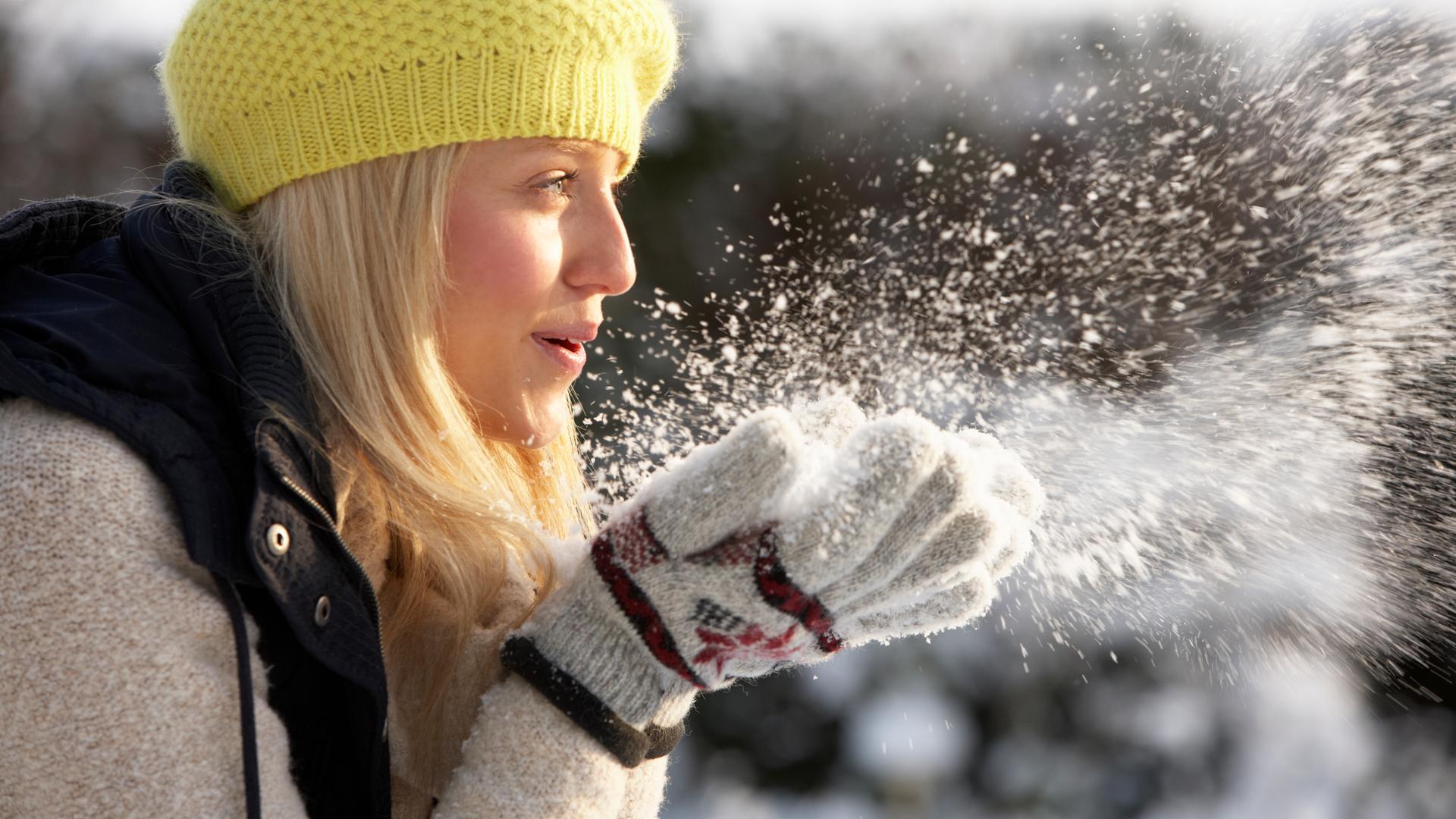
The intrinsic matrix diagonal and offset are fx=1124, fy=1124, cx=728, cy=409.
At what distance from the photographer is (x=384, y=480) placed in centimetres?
139

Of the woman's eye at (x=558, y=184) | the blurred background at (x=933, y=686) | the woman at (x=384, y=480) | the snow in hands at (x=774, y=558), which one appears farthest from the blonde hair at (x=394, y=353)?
the blurred background at (x=933, y=686)

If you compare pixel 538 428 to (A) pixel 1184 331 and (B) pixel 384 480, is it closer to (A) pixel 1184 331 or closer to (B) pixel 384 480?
(B) pixel 384 480

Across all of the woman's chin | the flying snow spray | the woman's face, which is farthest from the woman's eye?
the flying snow spray

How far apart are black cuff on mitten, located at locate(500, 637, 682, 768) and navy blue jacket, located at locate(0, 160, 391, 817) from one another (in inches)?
6.7

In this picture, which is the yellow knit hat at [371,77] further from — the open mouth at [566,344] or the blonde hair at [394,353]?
the open mouth at [566,344]

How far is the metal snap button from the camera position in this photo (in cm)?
106

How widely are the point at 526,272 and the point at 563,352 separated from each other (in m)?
0.13

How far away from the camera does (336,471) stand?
1.25 m

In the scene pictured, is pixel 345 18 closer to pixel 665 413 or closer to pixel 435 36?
pixel 435 36

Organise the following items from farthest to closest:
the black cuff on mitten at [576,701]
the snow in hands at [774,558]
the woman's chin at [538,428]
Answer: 1. the woman's chin at [538,428]
2. the black cuff on mitten at [576,701]
3. the snow in hands at [774,558]

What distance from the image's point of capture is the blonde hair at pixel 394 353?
4.48 ft

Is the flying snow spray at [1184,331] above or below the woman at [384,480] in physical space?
below

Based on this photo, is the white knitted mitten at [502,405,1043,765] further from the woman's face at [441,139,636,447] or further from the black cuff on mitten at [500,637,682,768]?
the woman's face at [441,139,636,447]

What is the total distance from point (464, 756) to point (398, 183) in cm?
71
